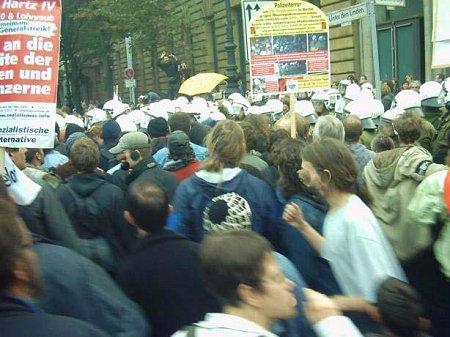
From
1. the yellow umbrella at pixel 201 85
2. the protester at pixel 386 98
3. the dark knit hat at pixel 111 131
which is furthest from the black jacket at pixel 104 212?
the yellow umbrella at pixel 201 85

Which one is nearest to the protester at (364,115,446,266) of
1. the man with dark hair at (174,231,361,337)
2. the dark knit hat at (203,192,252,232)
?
the dark knit hat at (203,192,252,232)

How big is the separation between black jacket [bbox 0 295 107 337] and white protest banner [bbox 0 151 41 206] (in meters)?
1.59

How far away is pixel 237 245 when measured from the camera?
7.53ft

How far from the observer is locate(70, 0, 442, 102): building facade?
20406mm

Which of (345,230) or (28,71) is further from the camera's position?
(28,71)

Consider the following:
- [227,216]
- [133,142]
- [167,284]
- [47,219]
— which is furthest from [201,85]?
[167,284]

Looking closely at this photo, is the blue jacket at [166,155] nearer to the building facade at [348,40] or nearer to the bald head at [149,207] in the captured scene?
the bald head at [149,207]

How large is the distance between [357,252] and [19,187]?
168 cm

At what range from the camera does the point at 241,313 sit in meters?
2.21

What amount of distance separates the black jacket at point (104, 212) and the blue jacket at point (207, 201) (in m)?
0.56

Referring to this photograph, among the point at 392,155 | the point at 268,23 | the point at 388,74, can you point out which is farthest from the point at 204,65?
the point at 392,155

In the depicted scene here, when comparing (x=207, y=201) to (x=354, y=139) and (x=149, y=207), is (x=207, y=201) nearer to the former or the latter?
(x=149, y=207)

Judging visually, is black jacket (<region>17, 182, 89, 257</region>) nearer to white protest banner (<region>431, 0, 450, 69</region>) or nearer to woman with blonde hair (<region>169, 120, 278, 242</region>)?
woman with blonde hair (<region>169, 120, 278, 242</region>)

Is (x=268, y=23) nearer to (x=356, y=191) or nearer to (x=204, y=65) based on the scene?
(x=356, y=191)
